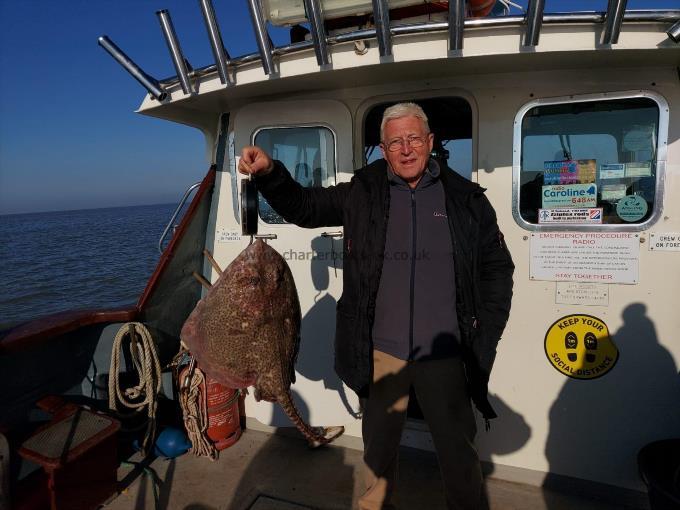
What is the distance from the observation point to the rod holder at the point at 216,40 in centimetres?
260

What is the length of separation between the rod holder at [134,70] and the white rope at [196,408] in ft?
7.93

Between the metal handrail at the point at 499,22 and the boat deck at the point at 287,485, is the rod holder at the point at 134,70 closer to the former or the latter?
the metal handrail at the point at 499,22

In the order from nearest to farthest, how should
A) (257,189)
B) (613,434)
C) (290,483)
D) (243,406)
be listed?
(257,189) → (613,434) → (290,483) → (243,406)

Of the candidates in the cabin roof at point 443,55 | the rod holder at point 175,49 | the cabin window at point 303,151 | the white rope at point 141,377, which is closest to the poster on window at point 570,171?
the cabin roof at point 443,55

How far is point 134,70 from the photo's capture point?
10.2 ft

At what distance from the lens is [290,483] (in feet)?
11.2

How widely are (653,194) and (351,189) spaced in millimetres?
2148

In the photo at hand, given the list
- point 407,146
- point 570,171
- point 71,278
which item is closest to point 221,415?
point 407,146

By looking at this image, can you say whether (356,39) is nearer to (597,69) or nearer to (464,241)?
(464,241)

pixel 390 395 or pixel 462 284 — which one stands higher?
pixel 462 284

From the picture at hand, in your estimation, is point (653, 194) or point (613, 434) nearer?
point (653, 194)

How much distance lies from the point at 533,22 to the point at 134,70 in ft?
9.09

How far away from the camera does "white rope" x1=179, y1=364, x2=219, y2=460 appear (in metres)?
3.75

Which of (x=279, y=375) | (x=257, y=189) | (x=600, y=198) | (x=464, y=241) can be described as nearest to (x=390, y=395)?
(x=279, y=375)
